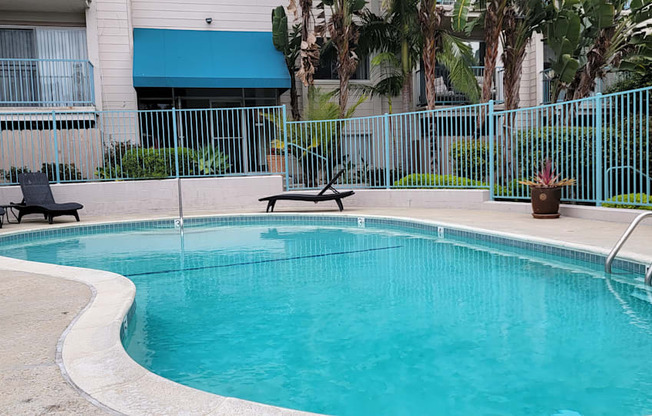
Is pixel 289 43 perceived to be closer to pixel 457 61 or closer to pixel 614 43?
pixel 457 61

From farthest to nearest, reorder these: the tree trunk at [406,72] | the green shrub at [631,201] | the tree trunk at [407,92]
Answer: the tree trunk at [407,92]
the tree trunk at [406,72]
the green shrub at [631,201]

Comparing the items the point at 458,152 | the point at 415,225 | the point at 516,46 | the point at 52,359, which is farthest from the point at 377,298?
the point at 516,46

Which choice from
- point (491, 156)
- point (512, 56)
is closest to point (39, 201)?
point (491, 156)

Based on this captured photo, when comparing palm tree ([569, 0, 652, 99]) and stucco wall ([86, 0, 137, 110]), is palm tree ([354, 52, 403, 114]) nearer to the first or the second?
palm tree ([569, 0, 652, 99])

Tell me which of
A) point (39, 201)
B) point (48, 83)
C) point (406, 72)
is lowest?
point (39, 201)

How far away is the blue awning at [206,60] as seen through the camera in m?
17.3

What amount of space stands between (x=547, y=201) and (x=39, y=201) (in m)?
11.5

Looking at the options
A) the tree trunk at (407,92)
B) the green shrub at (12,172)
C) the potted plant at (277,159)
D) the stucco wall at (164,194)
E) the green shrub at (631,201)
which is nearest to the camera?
the green shrub at (631,201)

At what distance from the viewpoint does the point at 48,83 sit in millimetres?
17641

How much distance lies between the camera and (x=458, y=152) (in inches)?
596

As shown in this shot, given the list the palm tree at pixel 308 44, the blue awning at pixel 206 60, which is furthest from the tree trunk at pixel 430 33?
the blue awning at pixel 206 60

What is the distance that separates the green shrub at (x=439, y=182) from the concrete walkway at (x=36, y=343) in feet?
33.3

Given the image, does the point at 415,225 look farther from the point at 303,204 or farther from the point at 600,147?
the point at 303,204

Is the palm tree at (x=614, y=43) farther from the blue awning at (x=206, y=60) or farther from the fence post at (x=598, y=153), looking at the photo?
the blue awning at (x=206, y=60)
